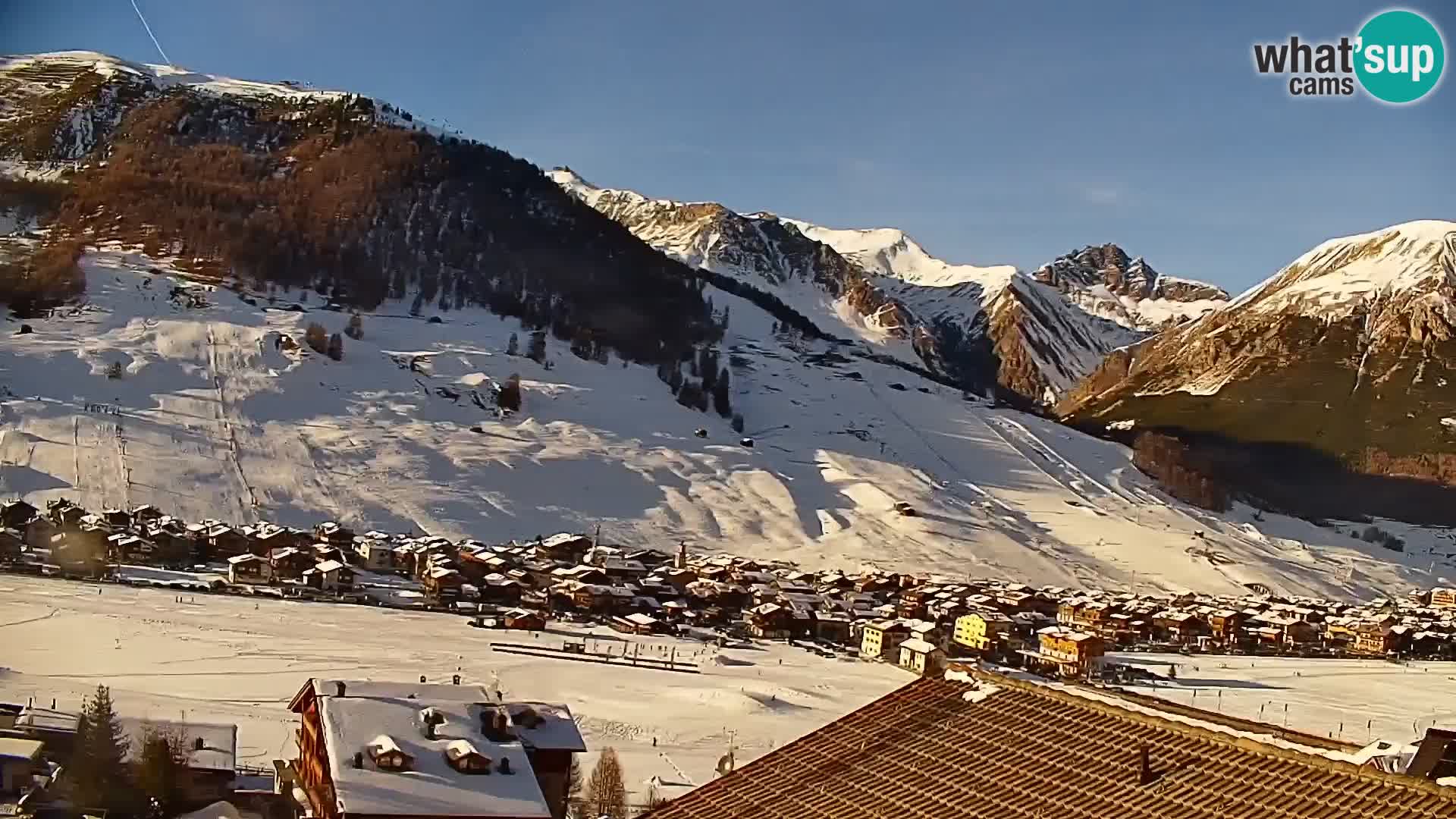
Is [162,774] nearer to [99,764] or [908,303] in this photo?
[99,764]

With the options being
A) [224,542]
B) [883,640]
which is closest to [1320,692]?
[883,640]

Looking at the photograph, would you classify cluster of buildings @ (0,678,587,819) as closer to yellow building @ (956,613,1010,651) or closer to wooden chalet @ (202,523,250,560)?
yellow building @ (956,613,1010,651)

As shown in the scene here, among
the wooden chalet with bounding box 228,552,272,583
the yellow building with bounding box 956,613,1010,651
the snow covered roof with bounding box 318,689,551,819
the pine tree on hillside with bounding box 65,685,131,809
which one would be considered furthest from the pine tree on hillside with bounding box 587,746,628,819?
the wooden chalet with bounding box 228,552,272,583

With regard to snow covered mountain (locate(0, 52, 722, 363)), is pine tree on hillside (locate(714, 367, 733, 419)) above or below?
below

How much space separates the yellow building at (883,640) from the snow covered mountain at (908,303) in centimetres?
9164

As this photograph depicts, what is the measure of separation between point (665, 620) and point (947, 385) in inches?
1984

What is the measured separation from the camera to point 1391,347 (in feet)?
352

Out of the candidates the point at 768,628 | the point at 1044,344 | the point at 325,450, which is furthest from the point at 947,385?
the point at 1044,344

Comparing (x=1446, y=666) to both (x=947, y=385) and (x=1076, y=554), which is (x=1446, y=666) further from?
(x=947, y=385)

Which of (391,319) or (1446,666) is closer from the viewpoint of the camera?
(1446,666)

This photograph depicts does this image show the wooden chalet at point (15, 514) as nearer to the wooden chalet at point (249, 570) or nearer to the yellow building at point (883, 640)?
the wooden chalet at point (249, 570)

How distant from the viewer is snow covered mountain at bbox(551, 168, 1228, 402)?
444ft

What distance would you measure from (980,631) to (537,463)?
69.9 ft

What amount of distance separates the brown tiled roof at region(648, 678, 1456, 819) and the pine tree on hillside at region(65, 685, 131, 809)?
6756mm
